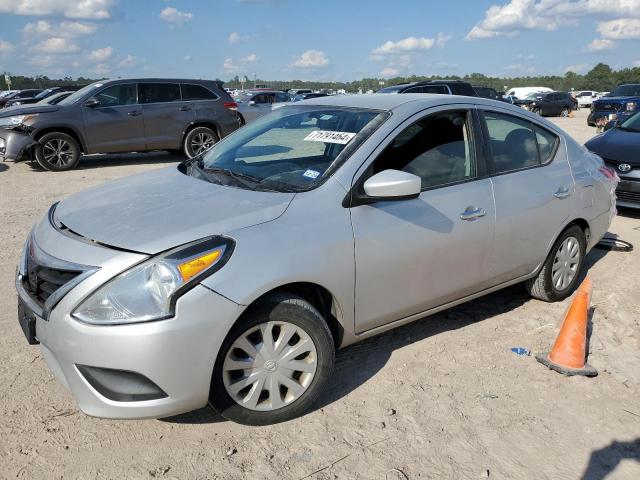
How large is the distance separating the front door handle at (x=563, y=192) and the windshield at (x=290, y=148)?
5.51 ft

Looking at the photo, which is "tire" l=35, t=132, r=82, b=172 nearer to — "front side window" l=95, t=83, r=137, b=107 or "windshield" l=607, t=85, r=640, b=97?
"front side window" l=95, t=83, r=137, b=107

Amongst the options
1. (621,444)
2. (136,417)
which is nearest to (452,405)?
(621,444)

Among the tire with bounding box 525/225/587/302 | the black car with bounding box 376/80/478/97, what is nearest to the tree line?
the black car with bounding box 376/80/478/97

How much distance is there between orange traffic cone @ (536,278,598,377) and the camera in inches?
141

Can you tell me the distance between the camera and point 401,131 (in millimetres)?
3400

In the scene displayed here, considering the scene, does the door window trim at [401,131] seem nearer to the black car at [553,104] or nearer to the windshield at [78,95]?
the windshield at [78,95]

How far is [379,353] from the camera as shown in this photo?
3.77 m

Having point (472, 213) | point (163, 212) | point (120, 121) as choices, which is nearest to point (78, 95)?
point (120, 121)

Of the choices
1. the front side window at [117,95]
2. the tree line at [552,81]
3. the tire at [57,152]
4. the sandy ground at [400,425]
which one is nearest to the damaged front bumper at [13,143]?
the tire at [57,152]

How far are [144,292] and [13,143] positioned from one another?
9695 millimetres

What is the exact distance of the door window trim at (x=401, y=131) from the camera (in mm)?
3105

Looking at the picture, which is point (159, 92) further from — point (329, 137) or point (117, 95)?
point (329, 137)

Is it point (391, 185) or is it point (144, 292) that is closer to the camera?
point (144, 292)

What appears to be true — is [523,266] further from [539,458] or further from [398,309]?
[539,458]
